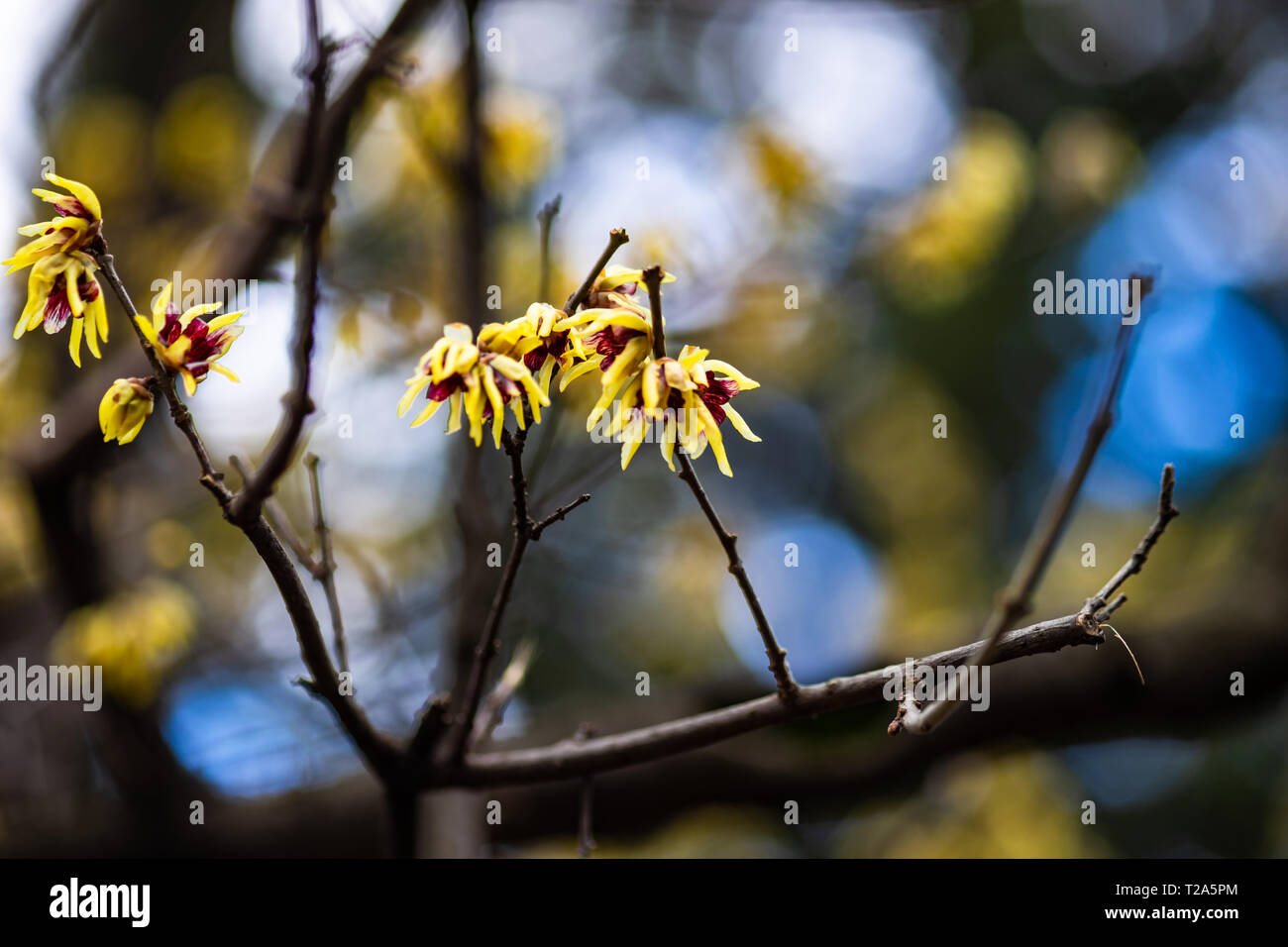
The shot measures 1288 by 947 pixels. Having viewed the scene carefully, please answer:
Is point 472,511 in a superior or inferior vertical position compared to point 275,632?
superior

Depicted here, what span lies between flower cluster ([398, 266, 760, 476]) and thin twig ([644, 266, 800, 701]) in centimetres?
2

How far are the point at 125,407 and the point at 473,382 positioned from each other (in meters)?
0.48

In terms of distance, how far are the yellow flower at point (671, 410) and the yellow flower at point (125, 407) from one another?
601mm

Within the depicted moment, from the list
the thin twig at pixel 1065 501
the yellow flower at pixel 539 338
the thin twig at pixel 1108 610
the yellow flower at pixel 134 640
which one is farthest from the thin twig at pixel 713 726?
the yellow flower at pixel 134 640

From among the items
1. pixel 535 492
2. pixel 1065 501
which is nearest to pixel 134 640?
pixel 535 492

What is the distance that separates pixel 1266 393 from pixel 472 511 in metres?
6.52

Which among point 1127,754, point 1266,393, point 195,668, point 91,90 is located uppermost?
point 91,90

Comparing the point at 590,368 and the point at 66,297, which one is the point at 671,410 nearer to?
the point at 590,368

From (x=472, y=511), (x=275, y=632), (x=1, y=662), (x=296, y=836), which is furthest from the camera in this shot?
(x=1, y=662)

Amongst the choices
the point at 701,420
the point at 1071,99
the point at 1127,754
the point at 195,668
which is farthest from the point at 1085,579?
the point at 701,420

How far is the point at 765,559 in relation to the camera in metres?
6.76

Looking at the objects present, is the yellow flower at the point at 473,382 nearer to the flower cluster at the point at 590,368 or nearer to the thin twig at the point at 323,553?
the flower cluster at the point at 590,368

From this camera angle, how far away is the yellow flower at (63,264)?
114cm

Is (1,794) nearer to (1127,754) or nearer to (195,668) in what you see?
(195,668)
